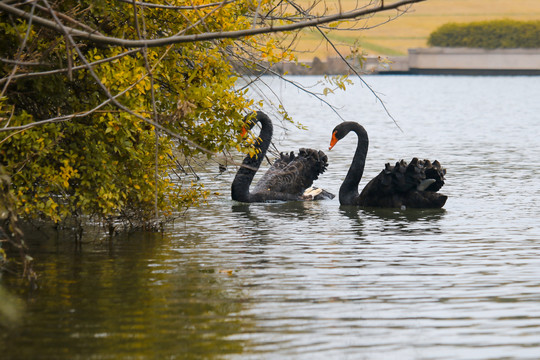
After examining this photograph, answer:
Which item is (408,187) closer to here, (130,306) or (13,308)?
(130,306)

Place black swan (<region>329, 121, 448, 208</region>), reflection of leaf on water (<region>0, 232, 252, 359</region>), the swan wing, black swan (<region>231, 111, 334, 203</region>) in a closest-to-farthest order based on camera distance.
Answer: reflection of leaf on water (<region>0, 232, 252, 359</region>), black swan (<region>329, 121, 448, 208</region>), black swan (<region>231, 111, 334, 203</region>), the swan wing

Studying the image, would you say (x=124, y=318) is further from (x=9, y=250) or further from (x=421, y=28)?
(x=421, y=28)

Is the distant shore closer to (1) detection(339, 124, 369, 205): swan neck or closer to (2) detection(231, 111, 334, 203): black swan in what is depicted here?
(2) detection(231, 111, 334, 203): black swan

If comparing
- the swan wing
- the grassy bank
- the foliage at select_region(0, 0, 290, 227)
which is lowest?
the swan wing

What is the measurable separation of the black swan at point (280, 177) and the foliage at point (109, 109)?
412 centimetres

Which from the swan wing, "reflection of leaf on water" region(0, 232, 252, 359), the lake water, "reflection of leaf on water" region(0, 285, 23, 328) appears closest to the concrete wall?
the swan wing

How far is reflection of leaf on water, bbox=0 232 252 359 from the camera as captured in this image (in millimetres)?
7496

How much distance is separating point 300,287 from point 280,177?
24.7ft

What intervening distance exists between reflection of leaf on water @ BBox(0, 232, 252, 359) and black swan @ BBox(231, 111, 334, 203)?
4.77m

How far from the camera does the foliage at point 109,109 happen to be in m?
10.5

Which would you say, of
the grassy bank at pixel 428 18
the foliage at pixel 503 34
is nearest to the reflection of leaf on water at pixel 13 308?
the foliage at pixel 503 34

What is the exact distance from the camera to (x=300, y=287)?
9.52 m

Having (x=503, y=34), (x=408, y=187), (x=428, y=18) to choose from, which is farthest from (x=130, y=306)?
(x=428, y=18)

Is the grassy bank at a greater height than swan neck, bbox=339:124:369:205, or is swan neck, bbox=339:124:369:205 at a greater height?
the grassy bank
